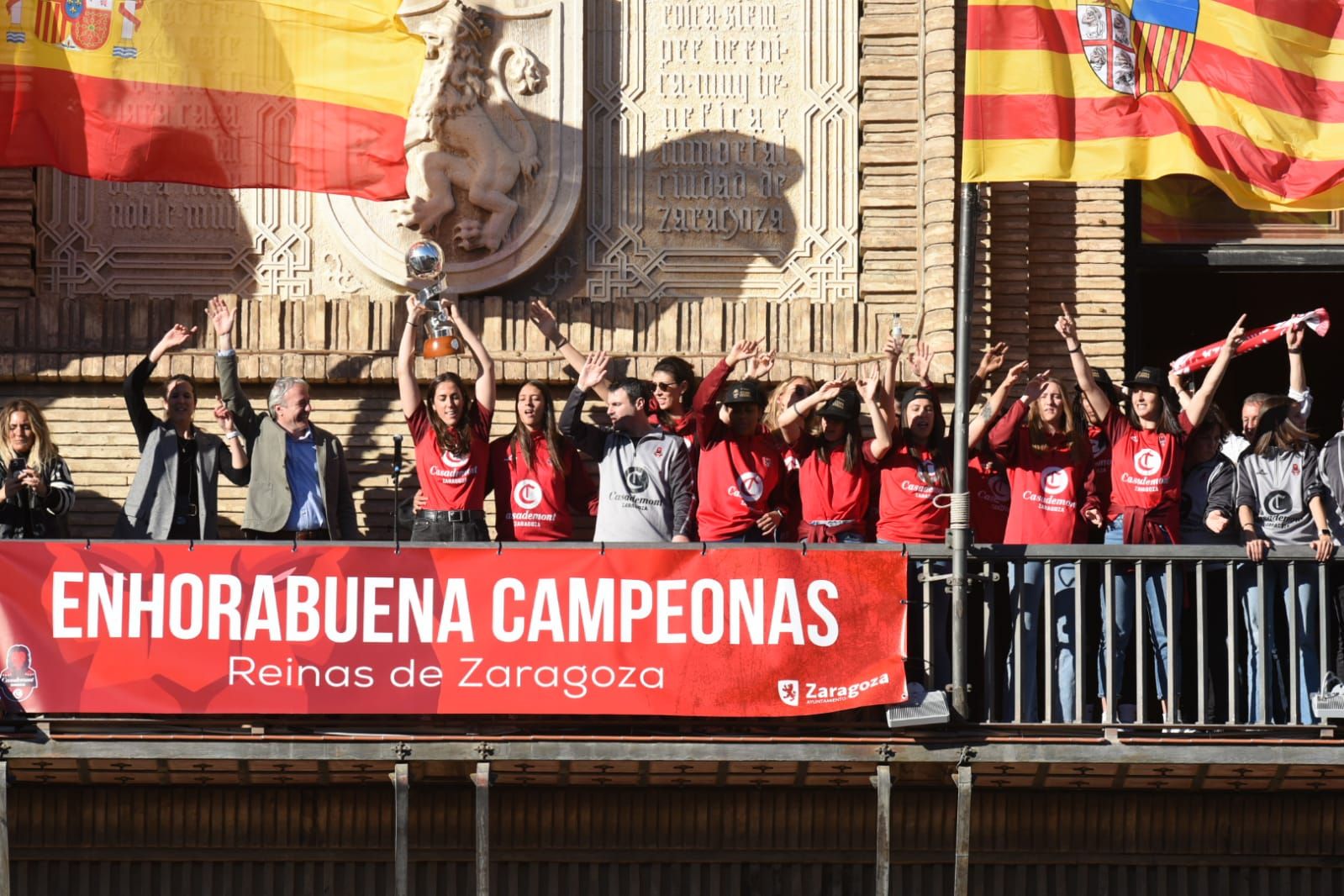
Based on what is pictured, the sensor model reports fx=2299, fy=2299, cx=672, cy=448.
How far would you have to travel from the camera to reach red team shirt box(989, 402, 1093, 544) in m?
12.2

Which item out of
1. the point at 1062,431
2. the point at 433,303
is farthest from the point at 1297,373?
the point at 433,303

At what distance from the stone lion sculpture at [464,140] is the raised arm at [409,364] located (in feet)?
4.06

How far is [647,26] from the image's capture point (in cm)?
1463

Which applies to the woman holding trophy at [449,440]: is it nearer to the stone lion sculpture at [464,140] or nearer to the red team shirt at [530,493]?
the red team shirt at [530,493]

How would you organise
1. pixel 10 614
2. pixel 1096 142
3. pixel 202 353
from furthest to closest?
1. pixel 202 353
2. pixel 1096 142
3. pixel 10 614

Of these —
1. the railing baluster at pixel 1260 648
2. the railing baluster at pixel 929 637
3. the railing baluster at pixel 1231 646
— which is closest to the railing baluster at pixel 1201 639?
the railing baluster at pixel 1231 646

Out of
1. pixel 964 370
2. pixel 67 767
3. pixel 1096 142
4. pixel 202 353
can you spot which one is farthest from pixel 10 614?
pixel 1096 142

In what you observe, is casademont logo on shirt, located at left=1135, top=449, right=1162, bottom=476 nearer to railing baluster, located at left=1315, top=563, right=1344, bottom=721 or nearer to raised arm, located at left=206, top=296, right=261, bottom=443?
railing baluster, located at left=1315, top=563, right=1344, bottom=721

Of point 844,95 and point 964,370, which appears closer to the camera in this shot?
point 964,370

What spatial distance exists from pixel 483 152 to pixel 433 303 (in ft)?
5.16

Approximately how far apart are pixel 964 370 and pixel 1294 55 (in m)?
2.86

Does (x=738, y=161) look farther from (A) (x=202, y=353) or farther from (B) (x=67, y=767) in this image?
(B) (x=67, y=767)

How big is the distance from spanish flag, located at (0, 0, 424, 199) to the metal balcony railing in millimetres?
4064

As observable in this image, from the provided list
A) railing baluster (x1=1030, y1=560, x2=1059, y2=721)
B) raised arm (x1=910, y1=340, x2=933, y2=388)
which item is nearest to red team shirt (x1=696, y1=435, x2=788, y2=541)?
raised arm (x1=910, y1=340, x2=933, y2=388)
